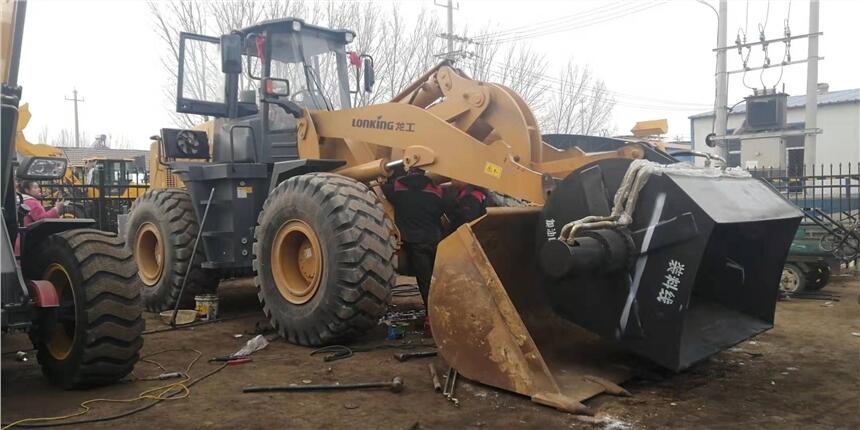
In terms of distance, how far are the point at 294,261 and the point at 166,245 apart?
2217mm

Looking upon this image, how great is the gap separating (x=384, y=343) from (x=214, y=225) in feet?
8.44

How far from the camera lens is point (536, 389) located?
13.3 feet

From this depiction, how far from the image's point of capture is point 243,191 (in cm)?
700

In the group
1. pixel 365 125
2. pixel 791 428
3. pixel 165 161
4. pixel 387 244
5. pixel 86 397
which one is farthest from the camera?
pixel 165 161

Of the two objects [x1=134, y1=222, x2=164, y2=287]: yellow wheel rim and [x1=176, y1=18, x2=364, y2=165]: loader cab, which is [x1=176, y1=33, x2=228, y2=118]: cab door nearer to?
[x1=176, y1=18, x2=364, y2=165]: loader cab

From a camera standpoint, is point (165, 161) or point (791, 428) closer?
point (791, 428)

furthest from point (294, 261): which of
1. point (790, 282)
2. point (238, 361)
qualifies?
point (790, 282)

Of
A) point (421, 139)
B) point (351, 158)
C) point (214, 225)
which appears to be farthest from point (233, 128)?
point (421, 139)

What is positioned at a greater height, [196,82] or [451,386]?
[196,82]

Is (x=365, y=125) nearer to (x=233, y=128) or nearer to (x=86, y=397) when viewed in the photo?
(x=233, y=128)

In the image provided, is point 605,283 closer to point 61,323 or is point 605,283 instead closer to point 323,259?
point 323,259

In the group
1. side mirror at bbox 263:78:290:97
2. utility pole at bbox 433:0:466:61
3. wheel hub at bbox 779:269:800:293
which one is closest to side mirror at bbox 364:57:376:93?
side mirror at bbox 263:78:290:97

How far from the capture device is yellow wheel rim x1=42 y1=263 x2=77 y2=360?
176 inches

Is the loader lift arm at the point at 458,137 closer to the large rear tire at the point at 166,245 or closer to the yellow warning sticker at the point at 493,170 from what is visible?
the yellow warning sticker at the point at 493,170
